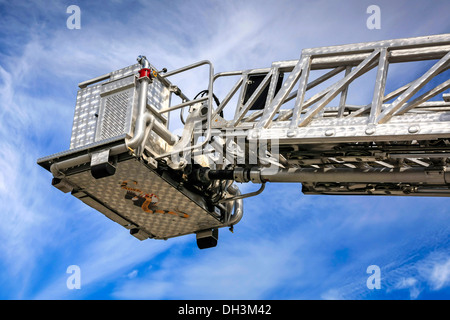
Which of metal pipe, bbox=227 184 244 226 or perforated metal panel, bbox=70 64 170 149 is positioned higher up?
perforated metal panel, bbox=70 64 170 149

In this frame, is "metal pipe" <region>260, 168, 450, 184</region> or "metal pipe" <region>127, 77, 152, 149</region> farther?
"metal pipe" <region>127, 77, 152, 149</region>

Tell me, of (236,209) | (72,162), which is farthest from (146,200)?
(236,209)

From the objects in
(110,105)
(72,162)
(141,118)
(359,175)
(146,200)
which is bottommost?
(359,175)

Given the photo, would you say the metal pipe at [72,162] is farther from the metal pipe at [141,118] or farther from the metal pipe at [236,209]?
the metal pipe at [236,209]

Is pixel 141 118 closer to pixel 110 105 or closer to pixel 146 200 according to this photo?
pixel 110 105

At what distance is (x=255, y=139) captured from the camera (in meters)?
10.7

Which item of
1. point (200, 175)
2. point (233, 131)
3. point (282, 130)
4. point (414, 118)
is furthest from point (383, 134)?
point (200, 175)

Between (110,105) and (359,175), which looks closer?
(359,175)

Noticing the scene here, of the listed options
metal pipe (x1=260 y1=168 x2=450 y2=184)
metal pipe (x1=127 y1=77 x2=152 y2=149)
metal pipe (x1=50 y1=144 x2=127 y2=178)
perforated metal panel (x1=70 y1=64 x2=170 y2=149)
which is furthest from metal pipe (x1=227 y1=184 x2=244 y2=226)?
metal pipe (x1=50 y1=144 x2=127 y2=178)

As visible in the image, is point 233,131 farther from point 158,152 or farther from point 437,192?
point 437,192

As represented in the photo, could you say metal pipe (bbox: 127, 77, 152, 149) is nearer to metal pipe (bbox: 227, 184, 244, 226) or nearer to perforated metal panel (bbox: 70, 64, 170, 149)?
perforated metal panel (bbox: 70, 64, 170, 149)

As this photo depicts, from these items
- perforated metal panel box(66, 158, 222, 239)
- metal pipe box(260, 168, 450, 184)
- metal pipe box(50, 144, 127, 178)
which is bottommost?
metal pipe box(260, 168, 450, 184)

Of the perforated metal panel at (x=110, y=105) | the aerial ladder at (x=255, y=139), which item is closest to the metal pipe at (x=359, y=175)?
the aerial ladder at (x=255, y=139)

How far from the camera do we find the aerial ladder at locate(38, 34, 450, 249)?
10.3 meters
